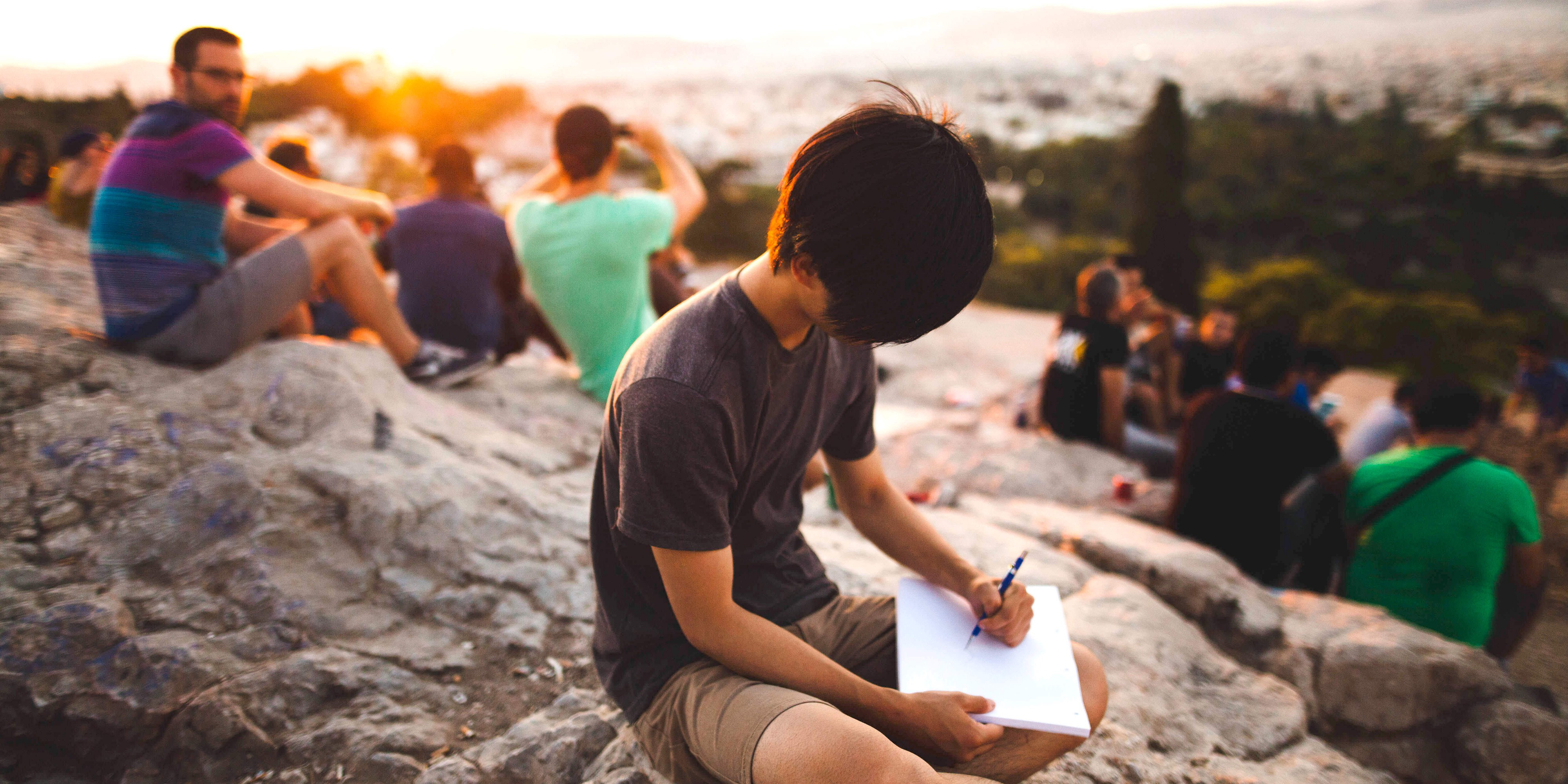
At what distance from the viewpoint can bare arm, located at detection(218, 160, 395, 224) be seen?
2666mm

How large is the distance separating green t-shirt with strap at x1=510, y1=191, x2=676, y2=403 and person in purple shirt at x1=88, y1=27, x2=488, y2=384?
825 millimetres

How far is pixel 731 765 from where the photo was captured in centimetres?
120

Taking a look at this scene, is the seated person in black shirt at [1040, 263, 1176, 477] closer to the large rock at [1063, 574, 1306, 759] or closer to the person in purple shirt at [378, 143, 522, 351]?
the large rock at [1063, 574, 1306, 759]

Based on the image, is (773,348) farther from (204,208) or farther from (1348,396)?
(1348,396)

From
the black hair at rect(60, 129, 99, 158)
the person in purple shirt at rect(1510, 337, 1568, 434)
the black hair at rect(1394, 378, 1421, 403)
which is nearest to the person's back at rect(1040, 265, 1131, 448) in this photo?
the black hair at rect(1394, 378, 1421, 403)

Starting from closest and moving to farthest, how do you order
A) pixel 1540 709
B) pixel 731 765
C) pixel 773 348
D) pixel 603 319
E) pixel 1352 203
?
1. pixel 731 765
2. pixel 773 348
3. pixel 1540 709
4. pixel 603 319
5. pixel 1352 203

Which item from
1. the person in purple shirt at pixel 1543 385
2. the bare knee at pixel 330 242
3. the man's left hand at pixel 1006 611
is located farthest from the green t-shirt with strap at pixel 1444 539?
the person in purple shirt at pixel 1543 385

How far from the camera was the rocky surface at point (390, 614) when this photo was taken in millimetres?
1643

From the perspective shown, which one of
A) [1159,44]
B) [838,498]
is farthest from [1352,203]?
[1159,44]

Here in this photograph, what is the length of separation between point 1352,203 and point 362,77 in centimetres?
2045

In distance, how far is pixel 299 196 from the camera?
9.19 feet

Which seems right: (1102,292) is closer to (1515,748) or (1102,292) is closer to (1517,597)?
(1517,597)

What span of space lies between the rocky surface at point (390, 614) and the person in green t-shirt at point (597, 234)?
60 cm

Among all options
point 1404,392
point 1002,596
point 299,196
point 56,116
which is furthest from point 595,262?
point 56,116
